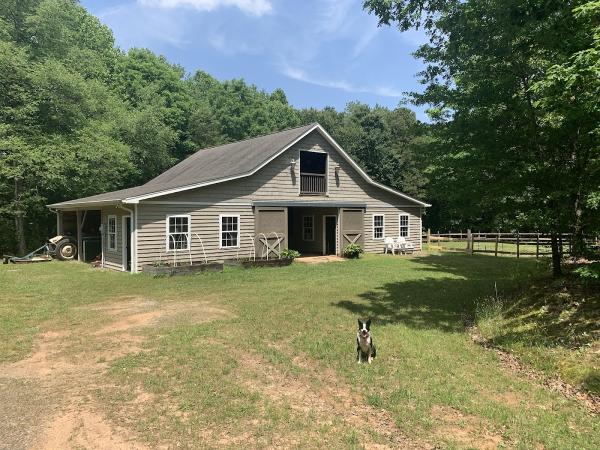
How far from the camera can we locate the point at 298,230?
23484mm

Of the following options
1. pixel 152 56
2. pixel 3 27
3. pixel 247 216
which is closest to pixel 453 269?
pixel 247 216

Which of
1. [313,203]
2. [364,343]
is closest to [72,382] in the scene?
[364,343]

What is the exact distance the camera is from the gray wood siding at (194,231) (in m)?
15.1

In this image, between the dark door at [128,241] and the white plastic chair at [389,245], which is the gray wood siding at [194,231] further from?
the white plastic chair at [389,245]

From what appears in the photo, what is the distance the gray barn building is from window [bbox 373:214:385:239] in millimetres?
54

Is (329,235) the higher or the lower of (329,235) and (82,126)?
the lower

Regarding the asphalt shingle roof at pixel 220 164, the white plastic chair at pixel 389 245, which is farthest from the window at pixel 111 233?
the white plastic chair at pixel 389 245

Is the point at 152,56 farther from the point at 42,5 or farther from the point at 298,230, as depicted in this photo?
the point at 298,230

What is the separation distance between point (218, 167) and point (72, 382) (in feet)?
52.5

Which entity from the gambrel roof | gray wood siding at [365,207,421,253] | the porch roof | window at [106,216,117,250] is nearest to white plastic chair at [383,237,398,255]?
gray wood siding at [365,207,421,253]

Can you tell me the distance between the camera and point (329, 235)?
2261 cm

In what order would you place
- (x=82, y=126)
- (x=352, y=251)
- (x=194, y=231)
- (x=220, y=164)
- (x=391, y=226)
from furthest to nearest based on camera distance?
(x=82, y=126) < (x=391, y=226) < (x=220, y=164) < (x=352, y=251) < (x=194, y=231)

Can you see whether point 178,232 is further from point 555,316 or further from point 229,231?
point 555,316

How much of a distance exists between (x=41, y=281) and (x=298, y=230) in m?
13.1
